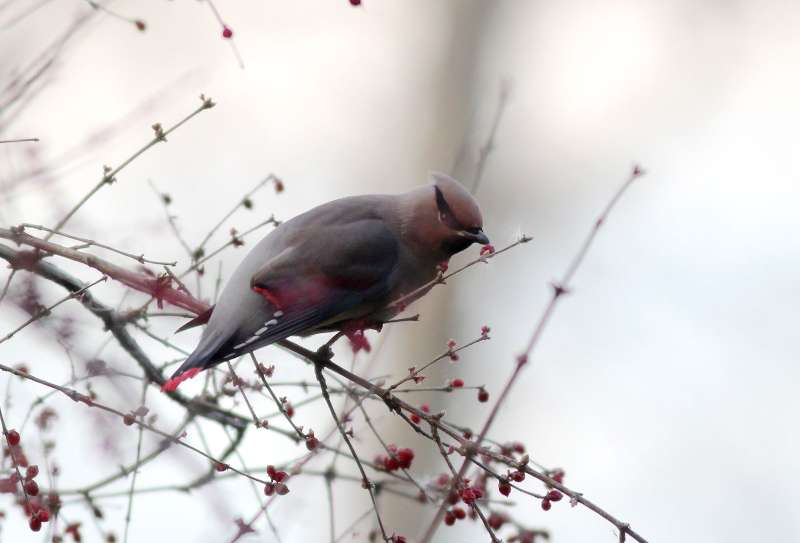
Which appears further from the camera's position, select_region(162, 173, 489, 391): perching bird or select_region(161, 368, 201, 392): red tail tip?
select_region(162, 173, 489, 391): perching bird

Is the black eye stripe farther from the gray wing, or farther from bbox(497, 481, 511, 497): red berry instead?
bbox(497, 481, 511, 497): red berry

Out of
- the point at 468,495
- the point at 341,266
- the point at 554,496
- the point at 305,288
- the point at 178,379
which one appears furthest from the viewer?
the point at 341,266

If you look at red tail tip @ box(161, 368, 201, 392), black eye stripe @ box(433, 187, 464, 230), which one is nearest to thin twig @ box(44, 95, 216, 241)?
red tail tip @ box(161, 368, 201, 392)

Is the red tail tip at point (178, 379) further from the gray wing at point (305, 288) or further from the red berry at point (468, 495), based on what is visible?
the red berry at point (468, 495)

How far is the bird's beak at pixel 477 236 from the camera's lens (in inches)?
134

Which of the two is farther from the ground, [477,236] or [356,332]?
[477,236]

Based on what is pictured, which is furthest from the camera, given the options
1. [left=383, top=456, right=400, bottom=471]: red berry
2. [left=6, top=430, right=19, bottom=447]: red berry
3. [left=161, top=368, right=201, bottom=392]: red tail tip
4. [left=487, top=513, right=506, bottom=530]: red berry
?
[left=487, top=513, right=506, bottom=530]: red berry

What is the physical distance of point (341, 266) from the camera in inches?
137

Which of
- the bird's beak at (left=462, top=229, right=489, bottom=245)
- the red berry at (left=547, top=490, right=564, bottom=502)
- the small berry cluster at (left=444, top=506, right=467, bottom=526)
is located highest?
the bird's beak at (left=462, top=229, right=489, bottom=245)

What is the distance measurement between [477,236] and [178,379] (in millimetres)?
952

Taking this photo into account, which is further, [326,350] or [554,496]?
[326,350]

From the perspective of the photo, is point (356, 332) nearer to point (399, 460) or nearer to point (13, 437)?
point (399, 460)

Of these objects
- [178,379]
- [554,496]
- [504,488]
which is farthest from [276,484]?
[554,496]

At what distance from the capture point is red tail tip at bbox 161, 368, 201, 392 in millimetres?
2977
